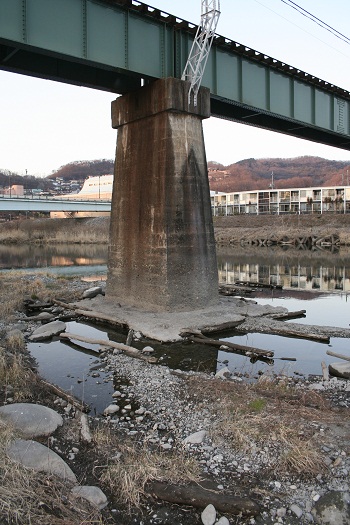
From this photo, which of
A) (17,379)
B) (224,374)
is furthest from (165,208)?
(17,379)

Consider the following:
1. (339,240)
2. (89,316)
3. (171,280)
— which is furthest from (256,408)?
(339,240)

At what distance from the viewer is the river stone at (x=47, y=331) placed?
46.4 feet

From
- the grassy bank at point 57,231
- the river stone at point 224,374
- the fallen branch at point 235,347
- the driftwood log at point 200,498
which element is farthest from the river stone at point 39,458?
the grassy bank at point 57,231

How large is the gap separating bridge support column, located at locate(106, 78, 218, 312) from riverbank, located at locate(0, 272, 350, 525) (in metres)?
6.78

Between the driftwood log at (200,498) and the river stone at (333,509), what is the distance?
27.1 inches

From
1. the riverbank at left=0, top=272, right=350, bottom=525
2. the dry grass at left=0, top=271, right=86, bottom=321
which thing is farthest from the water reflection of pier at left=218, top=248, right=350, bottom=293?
the riverbank at left=0, top=272, right=350, bottom=525

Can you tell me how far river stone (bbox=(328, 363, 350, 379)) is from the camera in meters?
10.2

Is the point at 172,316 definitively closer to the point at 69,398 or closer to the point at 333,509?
the point at 69,398

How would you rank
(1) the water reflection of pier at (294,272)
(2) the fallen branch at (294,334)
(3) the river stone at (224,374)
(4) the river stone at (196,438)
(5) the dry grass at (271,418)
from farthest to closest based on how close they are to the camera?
(1) the water reflection of pier at (294,272)
(2) the fallen branch at (294,334)
(3) the river stone at (224,374)
(4) the river stone at (196,438)
(5) the dry grass at (271,418)

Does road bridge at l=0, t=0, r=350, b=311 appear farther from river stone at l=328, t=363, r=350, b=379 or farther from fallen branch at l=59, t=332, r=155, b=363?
river stone at l=328, t=363, r=350, b=379

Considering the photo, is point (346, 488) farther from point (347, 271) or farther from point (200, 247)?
point (347, 271)

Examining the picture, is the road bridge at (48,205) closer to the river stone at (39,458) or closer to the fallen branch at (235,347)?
the fallen branch at (235,347)

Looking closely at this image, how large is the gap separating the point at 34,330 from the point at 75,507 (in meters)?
10.6

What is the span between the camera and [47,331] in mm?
14484
